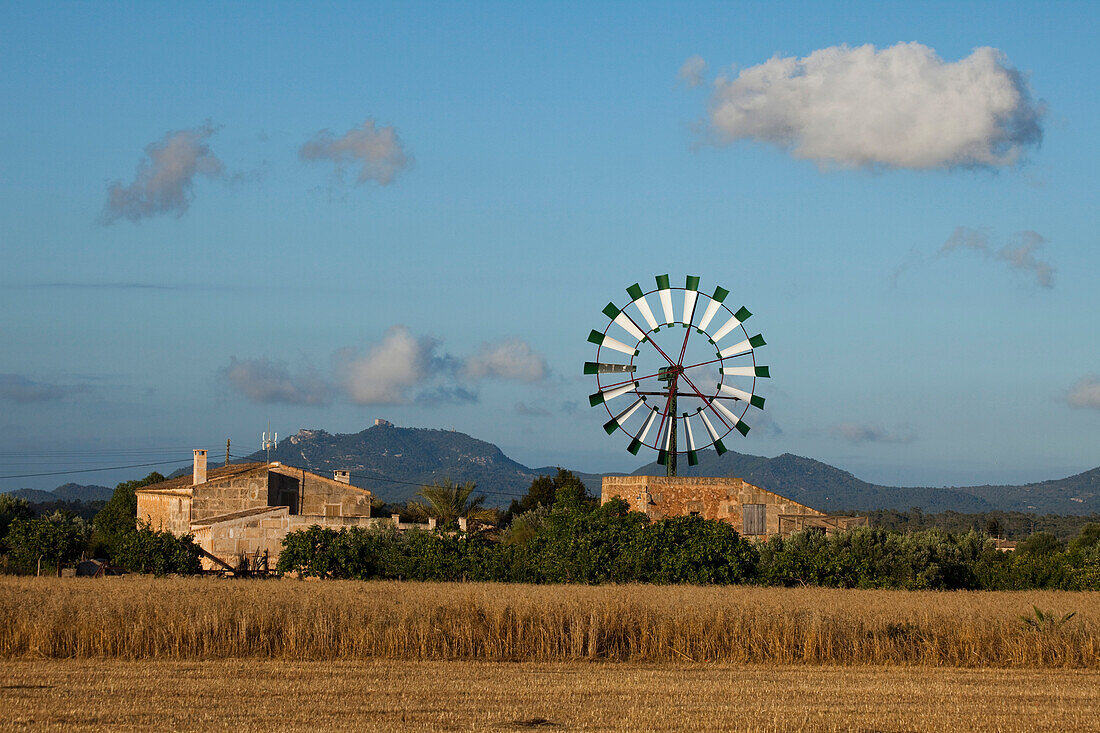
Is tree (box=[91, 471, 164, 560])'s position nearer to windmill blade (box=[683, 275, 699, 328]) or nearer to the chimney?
the chimney

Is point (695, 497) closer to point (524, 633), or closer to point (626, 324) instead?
point (626, 324)

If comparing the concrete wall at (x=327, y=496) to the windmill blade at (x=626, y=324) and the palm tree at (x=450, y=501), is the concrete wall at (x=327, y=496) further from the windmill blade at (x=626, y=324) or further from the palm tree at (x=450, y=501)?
the windmill blade at (x=626, y=324)

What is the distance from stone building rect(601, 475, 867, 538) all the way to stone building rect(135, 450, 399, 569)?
9025 mm

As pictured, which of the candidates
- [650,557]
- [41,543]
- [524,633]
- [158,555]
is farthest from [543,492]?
[524,633]

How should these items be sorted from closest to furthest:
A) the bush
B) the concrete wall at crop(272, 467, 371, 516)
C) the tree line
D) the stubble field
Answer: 1. the stubble field
2. the tree line
3. the bush
4. the concrete wall at crop(272, 467, 371, 516)

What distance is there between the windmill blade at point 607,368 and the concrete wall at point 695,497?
3.69 metres

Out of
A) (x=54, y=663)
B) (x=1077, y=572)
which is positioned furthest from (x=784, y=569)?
(x=54, y=663)

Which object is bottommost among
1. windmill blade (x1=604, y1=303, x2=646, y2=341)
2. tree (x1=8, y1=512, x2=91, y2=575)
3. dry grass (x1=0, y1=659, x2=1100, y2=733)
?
dry grass (x1=0, y1=659, x2=1100, y2=733)

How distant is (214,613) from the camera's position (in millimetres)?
19500

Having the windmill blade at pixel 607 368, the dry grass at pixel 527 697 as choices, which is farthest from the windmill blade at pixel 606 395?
the dry grass at pixel 527 697

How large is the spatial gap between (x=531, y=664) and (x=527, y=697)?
3.41 meters

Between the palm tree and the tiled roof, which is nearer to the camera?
the tiled roof

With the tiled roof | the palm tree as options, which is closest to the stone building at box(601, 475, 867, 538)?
the tiled roof

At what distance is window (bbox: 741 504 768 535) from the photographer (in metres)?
41.7
